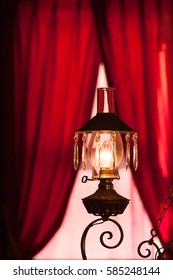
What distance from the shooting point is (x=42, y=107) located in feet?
12.6

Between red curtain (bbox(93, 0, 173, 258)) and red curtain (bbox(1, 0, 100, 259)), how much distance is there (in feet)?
0.41

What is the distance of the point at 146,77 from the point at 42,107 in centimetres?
65

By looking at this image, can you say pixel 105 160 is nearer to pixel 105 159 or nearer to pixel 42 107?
pixel 105 159

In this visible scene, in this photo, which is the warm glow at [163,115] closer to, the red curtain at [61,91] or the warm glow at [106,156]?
the red curtain at [61,91]

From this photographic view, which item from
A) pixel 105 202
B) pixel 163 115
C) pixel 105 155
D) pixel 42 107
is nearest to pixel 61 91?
pixel 42 107

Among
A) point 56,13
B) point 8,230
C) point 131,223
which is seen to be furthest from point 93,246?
point 56,13

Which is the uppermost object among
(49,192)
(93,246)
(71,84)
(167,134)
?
(71,84)

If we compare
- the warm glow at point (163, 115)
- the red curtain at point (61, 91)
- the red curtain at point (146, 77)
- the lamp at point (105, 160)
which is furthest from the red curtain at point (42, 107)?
the lamp at point (105, 160)

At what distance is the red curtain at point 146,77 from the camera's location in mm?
3713

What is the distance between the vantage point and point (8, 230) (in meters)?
3.78

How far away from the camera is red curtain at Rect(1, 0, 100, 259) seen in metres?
3.77

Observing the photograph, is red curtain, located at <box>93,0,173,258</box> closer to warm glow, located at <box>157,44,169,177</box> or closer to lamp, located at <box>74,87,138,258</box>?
warm glow, located at <box>157,44,169,177</box>
